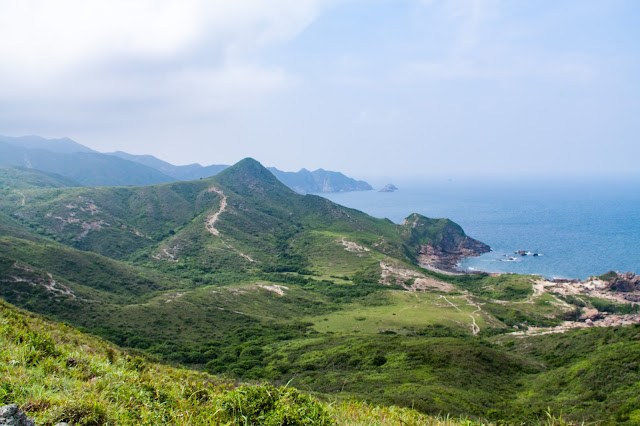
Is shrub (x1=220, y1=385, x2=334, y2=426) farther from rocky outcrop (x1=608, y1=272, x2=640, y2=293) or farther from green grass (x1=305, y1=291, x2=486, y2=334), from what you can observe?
rocky outcrop (x1=608, y1=272, x2=640, y2=293)

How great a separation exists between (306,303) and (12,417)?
81.8 meters

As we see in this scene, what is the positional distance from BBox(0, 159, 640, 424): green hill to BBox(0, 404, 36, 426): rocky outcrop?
1991cm

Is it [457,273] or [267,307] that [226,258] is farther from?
[457,273]

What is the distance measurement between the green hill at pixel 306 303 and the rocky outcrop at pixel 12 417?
19.9m

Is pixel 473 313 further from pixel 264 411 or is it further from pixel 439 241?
pixel 439 241

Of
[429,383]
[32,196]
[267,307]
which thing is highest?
[32,196]

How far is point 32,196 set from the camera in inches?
5153

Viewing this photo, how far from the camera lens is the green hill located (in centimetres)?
3016

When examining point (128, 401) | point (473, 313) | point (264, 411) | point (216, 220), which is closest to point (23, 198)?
point (216, 220)

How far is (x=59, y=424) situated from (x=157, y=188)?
175100mm

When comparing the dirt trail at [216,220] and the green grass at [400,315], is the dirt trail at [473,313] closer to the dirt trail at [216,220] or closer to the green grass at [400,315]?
the green grass at [400,315]

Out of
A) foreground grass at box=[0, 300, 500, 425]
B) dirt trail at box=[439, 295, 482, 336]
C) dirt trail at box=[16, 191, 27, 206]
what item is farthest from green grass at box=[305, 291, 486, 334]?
dirt trail at box=[16, 191, 27, 206]

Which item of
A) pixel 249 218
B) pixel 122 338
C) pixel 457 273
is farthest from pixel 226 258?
pixel 457 273

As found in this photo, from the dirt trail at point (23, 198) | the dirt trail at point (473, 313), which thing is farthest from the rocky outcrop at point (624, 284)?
the dirt trail at point (23, 198)
